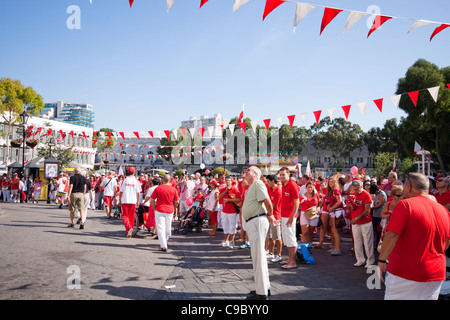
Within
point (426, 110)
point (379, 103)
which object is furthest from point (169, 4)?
point (426, 110)

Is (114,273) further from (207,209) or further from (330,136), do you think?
(330,136)

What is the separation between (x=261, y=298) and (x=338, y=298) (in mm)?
1203

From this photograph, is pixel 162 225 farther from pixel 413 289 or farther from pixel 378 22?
pixel 378 22

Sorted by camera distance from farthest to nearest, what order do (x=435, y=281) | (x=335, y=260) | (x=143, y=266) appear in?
(x=335, y=260)
(x=143, y=266)
(x=435, y=281)

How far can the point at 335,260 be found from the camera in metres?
7.48

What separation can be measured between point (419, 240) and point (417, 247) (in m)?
0.07

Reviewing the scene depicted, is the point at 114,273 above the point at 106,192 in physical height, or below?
below

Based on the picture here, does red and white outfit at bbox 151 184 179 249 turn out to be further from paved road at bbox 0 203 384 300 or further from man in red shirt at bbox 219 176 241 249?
man in red shirt at bbox 219 176 241 249

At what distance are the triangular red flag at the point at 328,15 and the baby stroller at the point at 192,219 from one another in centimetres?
712

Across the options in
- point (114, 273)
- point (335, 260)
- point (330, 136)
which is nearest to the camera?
Answer: point (114, 273)

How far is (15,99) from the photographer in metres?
34.7

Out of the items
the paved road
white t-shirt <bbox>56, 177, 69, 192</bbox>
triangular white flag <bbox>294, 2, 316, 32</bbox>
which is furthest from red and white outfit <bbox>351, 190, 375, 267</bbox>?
white t-shirt <bbox>56, 177, 69, 192</bbox>

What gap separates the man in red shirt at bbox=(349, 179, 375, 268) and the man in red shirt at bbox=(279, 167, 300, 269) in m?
1.36
